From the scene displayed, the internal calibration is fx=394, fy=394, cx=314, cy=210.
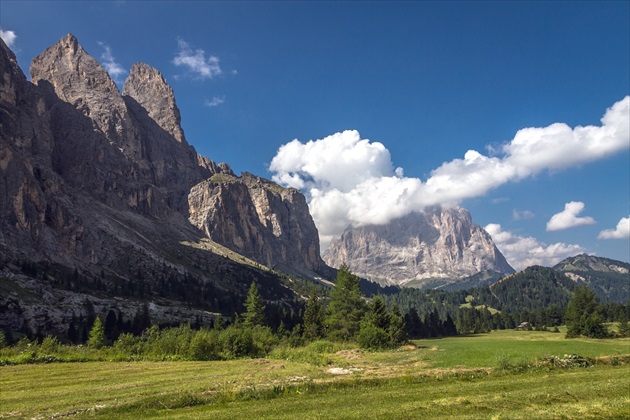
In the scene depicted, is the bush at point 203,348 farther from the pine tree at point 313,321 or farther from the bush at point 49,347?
the pine tree at point 313,321

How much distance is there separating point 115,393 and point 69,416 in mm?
7840

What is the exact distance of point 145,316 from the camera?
123750mm

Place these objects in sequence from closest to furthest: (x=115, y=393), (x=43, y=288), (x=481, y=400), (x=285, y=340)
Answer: (x=481, y=400)
(x=115, y=393)
(x=285, y=340)
(x=43, y=288)

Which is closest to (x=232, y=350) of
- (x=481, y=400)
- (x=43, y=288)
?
(x=481, y=400)

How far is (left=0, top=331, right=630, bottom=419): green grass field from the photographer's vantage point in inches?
880

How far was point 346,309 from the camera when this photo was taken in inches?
3361

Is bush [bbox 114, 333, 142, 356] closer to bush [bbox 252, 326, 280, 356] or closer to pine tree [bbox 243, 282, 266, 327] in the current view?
bush [bbox 252, 326, 280, 356]

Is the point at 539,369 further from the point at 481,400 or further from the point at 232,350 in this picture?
the point at 232,350

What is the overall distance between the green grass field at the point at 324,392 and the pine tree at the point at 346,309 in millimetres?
37869

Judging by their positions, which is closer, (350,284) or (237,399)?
(237,399)

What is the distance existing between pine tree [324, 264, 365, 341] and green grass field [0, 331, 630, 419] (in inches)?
1491

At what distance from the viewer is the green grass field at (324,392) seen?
73.3ft

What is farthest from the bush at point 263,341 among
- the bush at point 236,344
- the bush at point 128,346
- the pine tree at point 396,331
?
the pine tree at point 396,331

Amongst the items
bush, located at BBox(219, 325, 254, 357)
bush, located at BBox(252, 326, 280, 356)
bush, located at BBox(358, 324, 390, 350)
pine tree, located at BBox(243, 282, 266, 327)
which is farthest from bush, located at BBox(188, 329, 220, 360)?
pine tree, located at BBox(243, 282, 266, 327)
